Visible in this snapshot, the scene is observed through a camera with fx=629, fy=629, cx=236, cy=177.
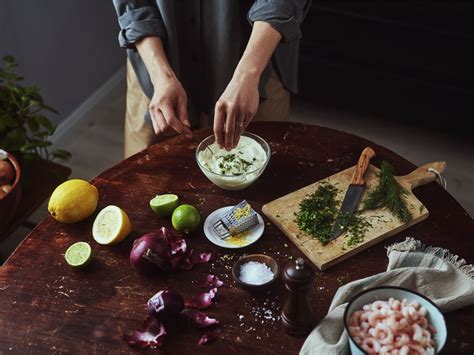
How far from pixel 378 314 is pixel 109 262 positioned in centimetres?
69

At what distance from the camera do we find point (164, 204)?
169 cm

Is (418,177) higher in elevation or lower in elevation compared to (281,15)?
lower

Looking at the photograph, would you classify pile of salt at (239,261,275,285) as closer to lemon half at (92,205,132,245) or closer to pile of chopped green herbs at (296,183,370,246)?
pile of chopped green herbs at (296,183,370,246)

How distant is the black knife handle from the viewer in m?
1.79

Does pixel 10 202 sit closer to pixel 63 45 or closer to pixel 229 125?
pixel 229 125

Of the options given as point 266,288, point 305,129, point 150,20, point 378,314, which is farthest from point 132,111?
point 378,314

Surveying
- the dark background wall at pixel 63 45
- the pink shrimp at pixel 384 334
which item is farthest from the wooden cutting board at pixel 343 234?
the dark background wall at pixel 63 45

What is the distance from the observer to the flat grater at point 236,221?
1.64m

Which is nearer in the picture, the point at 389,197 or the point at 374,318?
the point at 374,318

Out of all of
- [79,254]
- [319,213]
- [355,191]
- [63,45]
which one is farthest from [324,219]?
[63,45]

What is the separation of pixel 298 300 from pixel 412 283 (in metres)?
0.31

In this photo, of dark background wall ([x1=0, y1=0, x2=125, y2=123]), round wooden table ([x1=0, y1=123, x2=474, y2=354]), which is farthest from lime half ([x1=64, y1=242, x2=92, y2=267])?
dark background wall ([x1=0, y1=0, x2=125, y2=123])

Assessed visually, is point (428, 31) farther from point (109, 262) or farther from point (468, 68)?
point (109, 262)

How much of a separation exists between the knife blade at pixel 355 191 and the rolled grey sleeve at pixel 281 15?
431mm
